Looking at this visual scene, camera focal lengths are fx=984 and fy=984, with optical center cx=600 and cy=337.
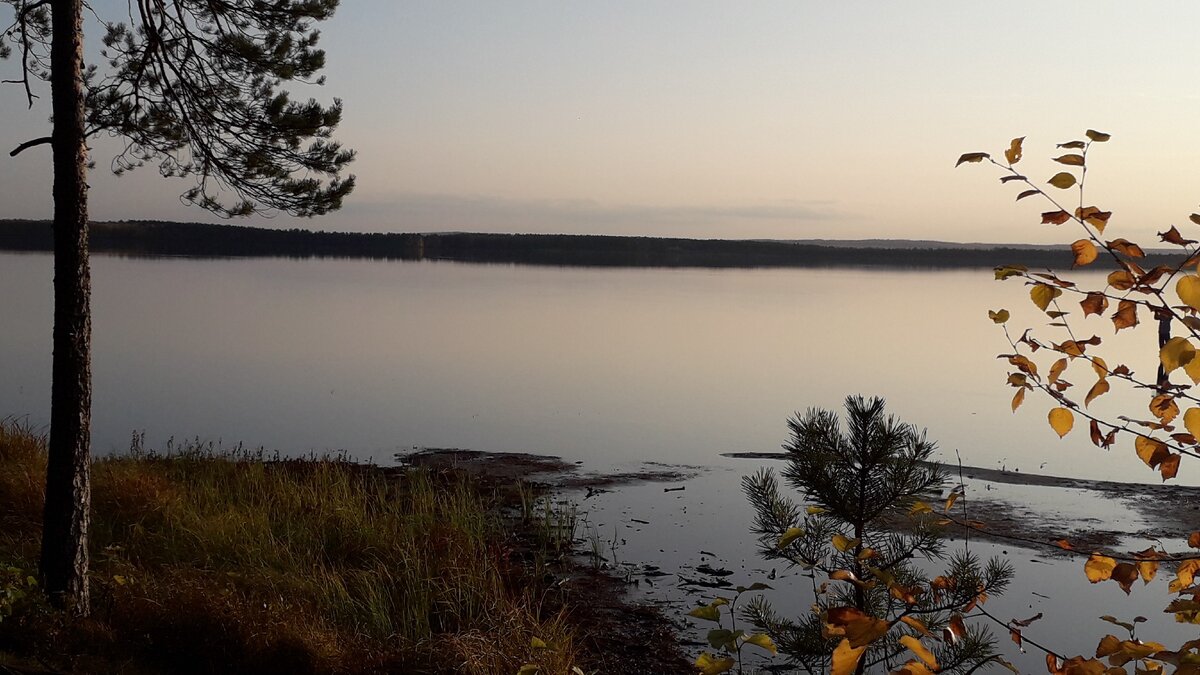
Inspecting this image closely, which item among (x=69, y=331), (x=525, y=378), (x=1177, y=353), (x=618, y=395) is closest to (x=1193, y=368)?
(x=1177, y=353)

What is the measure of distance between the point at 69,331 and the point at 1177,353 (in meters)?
6.17

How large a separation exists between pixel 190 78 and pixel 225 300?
5090cm

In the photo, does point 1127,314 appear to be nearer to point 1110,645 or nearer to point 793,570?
point 1110,645

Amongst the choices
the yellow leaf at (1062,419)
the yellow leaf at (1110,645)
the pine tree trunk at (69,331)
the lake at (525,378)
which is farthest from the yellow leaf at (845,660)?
the lake at (525,378)

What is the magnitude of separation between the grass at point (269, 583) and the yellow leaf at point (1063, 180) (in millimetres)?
3577

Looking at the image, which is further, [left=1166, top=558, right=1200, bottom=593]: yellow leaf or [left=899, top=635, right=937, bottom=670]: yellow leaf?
[left=1166, top=558, right=1200, bottom=593]: yellow leaf

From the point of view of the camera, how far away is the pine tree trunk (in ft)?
20.1

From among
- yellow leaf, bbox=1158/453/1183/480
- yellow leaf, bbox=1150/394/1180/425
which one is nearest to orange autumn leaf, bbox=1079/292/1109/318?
yellow leaf, bbox=1150/394/1180/425

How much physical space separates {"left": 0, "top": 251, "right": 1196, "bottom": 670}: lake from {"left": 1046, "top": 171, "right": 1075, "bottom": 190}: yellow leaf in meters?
6.79

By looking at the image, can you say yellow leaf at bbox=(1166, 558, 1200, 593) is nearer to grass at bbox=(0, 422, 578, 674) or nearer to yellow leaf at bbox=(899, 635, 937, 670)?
yellow leaf at bbox=(899, 635, 937, 670)

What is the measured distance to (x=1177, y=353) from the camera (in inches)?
72.1

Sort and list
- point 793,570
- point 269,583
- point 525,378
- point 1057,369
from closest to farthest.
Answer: point 1057,369 → point 269,583 → point 793,570 → point 525,378

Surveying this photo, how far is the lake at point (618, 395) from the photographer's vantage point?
12.0 meters

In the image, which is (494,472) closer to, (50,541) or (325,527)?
(325,527)
